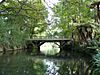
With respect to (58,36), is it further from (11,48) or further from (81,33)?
(81,33)

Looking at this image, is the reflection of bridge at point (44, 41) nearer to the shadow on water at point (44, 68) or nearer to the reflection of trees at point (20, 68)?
the shadow on water at point (44, 68)

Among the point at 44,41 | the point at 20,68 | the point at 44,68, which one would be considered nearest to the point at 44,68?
the point at 44,68

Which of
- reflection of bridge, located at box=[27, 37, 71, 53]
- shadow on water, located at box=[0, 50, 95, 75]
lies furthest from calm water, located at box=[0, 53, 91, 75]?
reflection of bridge, located at box=[27, 37, 71, 53]

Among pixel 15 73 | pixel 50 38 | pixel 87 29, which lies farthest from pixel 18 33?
pixel 15 73

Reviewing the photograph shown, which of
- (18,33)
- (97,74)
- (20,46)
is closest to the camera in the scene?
(97,74)

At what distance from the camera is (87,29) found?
3023 cm

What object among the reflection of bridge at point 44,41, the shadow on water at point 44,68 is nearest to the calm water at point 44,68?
the shadow on water at point 44,68

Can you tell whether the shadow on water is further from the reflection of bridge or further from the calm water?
the reflection of bridge

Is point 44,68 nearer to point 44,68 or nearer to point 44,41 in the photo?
point 44,68

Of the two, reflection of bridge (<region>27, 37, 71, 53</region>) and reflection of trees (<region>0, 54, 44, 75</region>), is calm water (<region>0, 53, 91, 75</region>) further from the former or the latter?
reflection of bridge (<region>27, 37, 71, 53</region>)

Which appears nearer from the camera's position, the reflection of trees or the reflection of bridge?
the reflection of trees

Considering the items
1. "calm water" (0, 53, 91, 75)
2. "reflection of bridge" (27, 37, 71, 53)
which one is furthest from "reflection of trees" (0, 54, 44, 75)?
"reflection of bridge" (27, 37, 71, 53)

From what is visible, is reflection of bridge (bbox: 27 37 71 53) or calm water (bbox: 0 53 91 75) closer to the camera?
calm water (bbox: 0 53 91 75)

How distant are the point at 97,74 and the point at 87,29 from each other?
17546 mm
